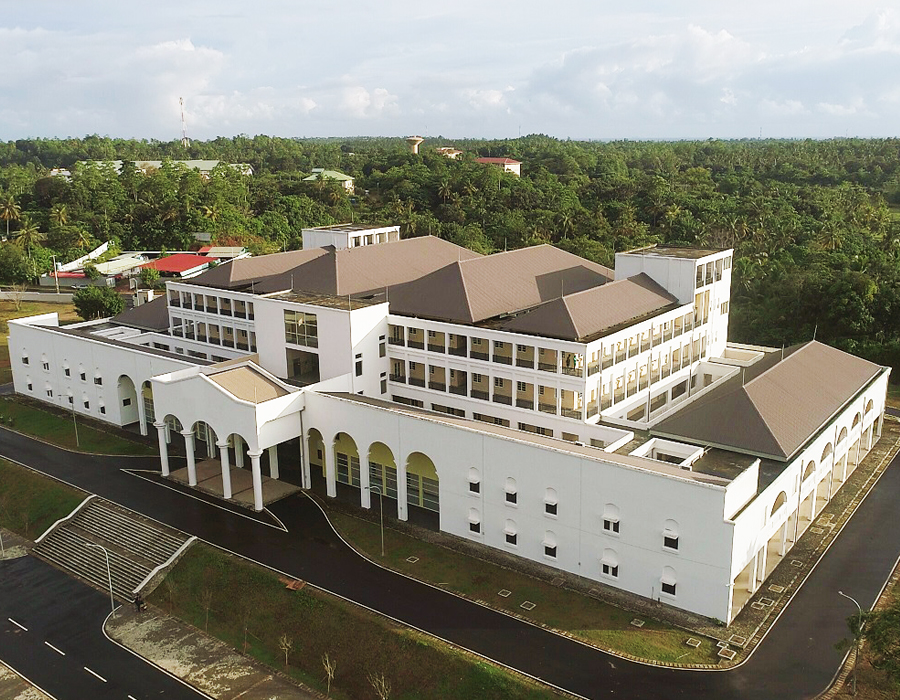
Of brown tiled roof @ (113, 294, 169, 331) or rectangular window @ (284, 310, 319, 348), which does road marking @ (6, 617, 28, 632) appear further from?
brown tiled roof @ (113, 294, 169, 331)

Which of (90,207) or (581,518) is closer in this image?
(581,518)

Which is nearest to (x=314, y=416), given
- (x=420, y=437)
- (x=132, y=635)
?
(x=420, y=437)

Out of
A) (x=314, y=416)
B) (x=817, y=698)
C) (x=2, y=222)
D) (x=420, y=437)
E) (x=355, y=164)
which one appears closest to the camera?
(x=817, y=698)

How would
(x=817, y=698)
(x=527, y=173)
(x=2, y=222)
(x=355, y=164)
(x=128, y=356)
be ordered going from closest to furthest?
(x=817, y=698) < (x=128, y=356) < (x=2, y=222) < (x=527, y=173) < (x=355, y=164)

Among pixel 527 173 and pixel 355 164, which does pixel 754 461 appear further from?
pixel 355 164

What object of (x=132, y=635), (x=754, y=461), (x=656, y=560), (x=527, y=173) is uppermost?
(x=527, y=173)

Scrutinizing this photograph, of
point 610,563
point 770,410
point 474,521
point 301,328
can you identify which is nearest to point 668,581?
point 610,563
